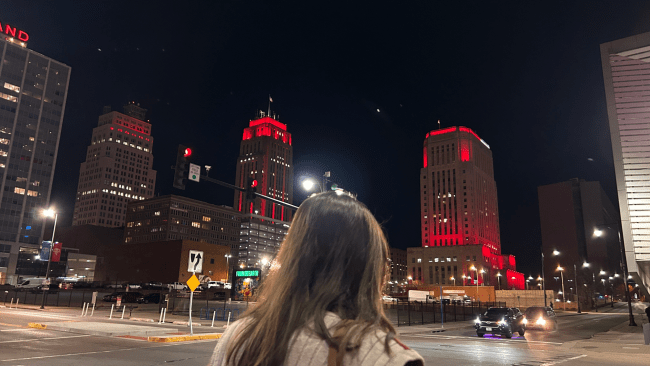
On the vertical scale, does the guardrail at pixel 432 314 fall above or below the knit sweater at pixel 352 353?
below

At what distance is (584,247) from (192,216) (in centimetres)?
15040

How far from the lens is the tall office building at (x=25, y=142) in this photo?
112812 mm

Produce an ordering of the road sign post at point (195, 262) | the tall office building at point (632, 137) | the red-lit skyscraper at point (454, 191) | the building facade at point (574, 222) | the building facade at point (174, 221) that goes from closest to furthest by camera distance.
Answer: the road sign post at point (195, 262) < the tall office building at point (632, 137) < the building facade at point (174, 221) < the building facade at point (574, 222) < the red-lit skyscraper at point (454, 191)

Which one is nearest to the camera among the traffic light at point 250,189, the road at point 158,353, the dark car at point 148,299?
the road at point 158,353

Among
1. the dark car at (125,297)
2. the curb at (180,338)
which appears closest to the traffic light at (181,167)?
the curb at (180,338)

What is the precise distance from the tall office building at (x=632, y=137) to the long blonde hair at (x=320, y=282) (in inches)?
1142

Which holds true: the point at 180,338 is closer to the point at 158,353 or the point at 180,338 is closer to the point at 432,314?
the point at 158,353

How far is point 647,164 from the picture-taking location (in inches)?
977

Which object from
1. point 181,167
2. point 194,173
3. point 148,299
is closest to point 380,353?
point 181,167

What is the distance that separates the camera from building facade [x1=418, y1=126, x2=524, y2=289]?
163 meters

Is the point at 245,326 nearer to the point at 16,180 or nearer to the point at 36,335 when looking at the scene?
the point at 36,335

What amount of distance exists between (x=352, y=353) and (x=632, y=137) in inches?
1188

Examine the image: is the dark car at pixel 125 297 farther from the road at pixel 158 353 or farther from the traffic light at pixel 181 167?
the traffic light at pixel 181 167

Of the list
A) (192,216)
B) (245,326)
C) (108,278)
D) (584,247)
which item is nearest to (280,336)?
(245,326)
